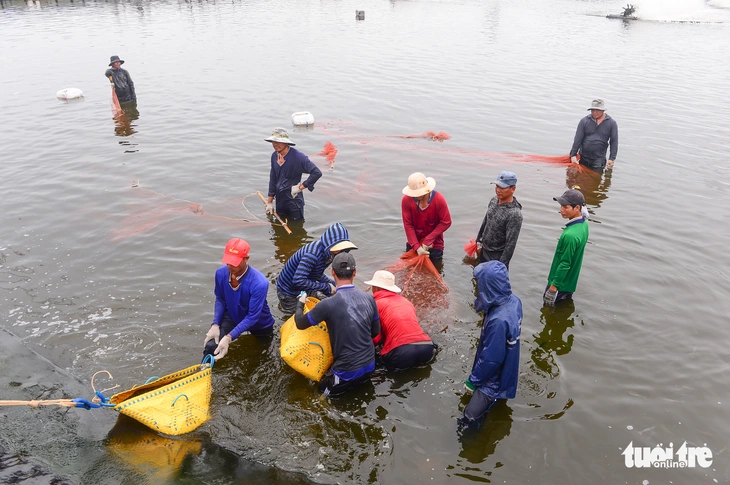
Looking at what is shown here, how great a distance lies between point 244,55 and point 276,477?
90.8 feet

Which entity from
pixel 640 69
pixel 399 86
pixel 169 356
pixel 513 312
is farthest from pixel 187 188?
pixel 640 69

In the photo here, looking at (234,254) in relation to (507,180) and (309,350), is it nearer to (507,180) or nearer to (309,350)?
(309,350)

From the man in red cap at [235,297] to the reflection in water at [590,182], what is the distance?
28.5ft

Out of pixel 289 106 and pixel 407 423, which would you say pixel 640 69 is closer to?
pixel 289 106

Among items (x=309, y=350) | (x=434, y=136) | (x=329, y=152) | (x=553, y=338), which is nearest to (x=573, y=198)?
(x=553, y=338)

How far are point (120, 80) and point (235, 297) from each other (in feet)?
47.8

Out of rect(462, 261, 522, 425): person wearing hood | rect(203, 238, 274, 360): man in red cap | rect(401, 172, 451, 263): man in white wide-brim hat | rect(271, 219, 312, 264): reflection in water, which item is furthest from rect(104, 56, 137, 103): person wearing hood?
rect(462, 261, 522, 425): person wearing hood

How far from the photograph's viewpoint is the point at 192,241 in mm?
9320

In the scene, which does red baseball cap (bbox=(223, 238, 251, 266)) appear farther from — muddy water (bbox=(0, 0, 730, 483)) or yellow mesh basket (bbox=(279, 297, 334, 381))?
muddy water (bbox=(0, 0, 730, 483))

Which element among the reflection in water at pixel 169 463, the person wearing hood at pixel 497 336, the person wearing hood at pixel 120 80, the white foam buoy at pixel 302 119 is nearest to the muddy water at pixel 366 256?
the reflection in water at pixel 169 463

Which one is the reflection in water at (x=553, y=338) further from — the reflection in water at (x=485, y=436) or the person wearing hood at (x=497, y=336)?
the person wearing hood at (x=497, y=336)

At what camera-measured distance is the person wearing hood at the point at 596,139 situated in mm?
11156

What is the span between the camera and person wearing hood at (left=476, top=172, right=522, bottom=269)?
266 inches

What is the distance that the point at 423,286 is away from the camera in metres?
7.67
